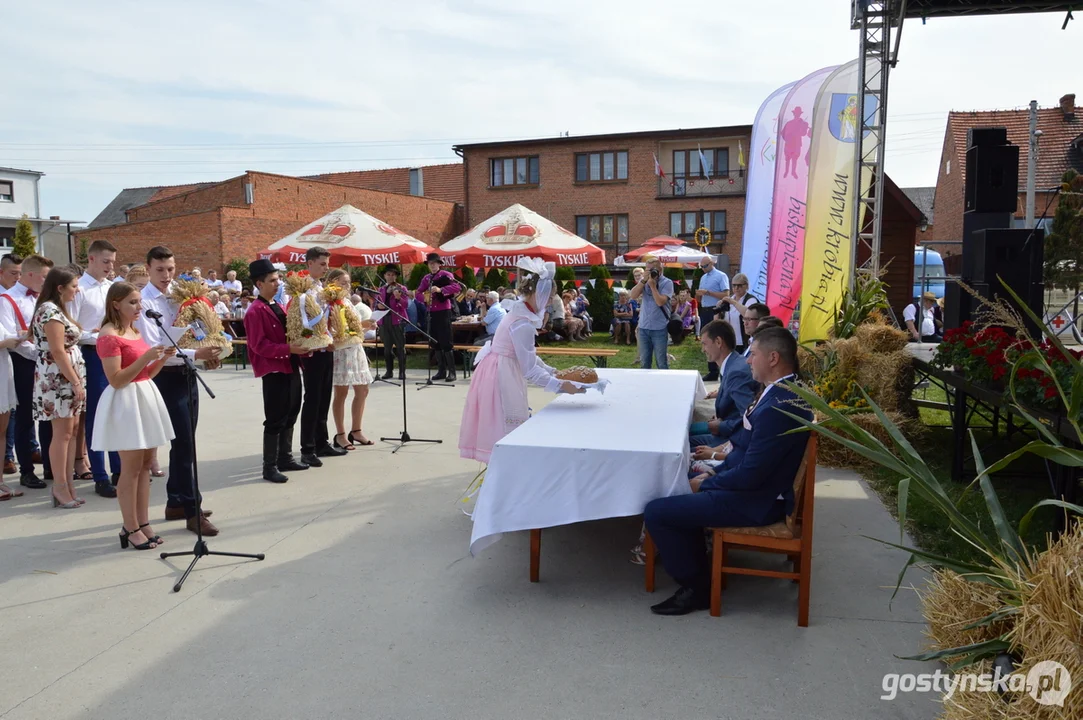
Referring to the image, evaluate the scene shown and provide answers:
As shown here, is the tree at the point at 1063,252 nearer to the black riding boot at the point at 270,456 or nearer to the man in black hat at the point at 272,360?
the man in black hat at the point at 272,360

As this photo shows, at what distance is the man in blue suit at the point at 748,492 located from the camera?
3766 millimetres

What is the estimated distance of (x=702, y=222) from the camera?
3597 cm

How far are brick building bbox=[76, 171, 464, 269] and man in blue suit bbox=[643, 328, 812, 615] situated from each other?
27089 millimetres

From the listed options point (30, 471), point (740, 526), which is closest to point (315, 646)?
point (740, 526)

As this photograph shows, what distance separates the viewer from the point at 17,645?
3.79 metres

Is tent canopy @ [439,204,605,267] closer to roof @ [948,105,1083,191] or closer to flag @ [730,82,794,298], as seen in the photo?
flag @ [730,82,794,298]

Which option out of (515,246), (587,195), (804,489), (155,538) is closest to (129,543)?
(155,538)

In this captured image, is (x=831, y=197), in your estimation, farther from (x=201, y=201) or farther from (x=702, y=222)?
(x=201, y=201)

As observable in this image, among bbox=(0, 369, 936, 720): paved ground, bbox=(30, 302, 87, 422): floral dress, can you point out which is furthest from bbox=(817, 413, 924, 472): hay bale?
bbox=(30, 302, 87, 422): floral dress

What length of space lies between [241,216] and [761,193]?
74.6 feet

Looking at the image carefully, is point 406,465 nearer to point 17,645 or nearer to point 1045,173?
point 17,645

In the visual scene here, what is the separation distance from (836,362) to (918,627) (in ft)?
15.7

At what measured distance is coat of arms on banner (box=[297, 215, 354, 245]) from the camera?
13070mm

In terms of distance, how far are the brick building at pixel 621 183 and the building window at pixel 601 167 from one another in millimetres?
49
